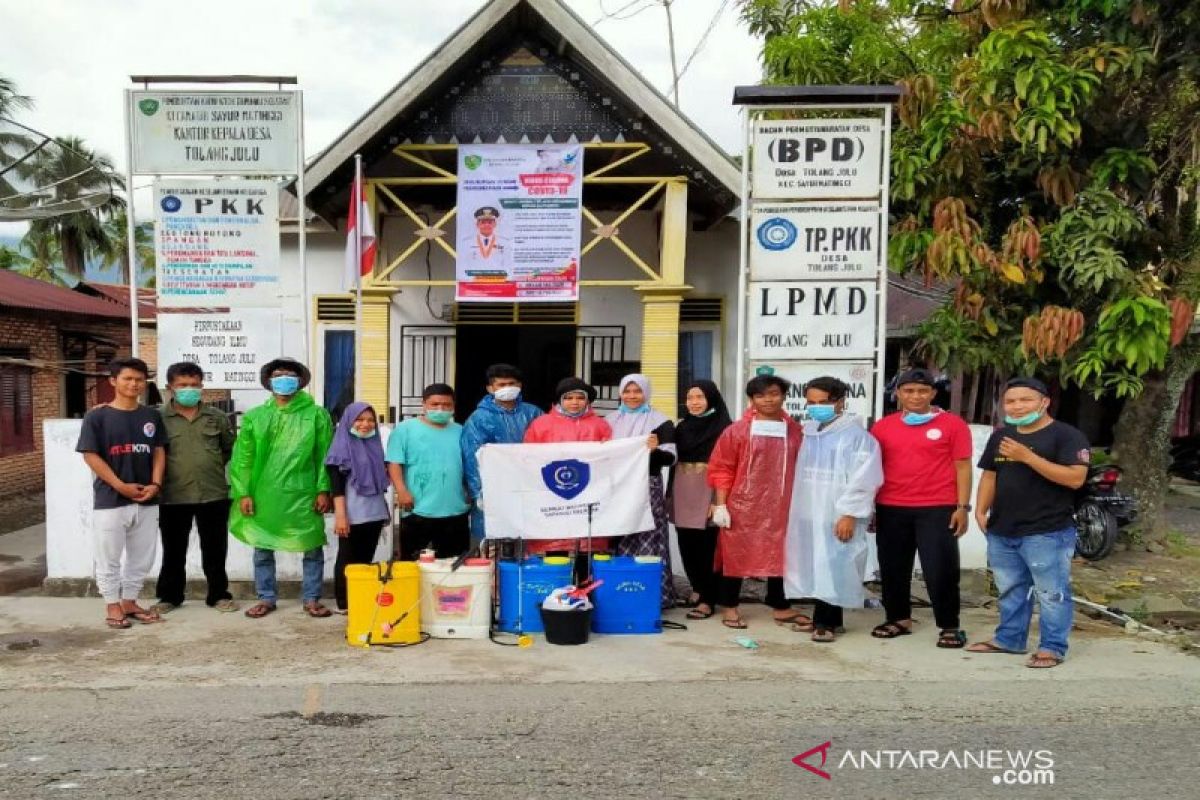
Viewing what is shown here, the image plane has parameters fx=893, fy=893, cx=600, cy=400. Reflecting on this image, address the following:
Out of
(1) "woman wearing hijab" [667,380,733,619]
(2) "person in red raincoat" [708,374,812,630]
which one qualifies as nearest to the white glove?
(2) "person in red raincoat" [708,374,812,630]

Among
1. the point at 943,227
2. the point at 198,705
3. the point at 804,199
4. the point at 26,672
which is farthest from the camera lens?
the point at 943,227

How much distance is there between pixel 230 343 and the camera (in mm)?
7145

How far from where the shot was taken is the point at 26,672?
5.00 metres

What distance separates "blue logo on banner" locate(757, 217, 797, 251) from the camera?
23.0 ft

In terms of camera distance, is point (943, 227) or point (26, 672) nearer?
point (26, 672)

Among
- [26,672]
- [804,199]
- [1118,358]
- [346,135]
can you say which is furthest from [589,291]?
[26,672]

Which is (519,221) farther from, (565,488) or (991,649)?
(991,649)

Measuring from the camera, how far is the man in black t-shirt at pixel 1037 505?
5.03 metres

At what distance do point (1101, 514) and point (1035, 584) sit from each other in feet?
12.5

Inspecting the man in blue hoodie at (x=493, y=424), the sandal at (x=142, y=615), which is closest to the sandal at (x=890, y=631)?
the man in blue hoodie at (x=493, y=424)

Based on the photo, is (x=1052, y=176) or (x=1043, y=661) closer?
(x=1043, y=661)

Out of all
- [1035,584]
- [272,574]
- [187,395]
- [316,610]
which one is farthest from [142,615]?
[1035,584]

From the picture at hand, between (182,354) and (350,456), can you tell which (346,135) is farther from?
(350,456)

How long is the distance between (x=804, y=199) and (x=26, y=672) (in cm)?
608
